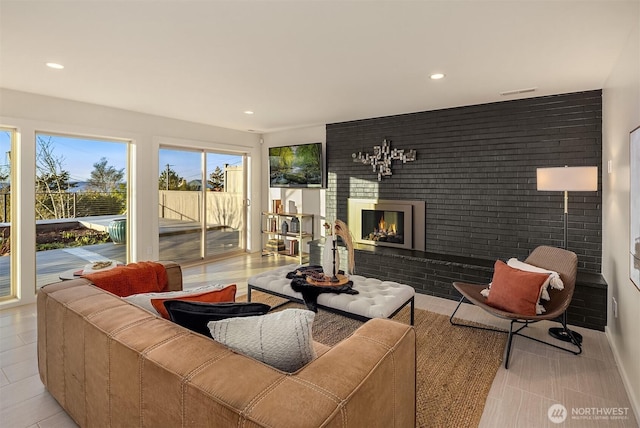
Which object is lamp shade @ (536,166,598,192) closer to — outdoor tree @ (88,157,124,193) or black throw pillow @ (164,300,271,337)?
black throw pillow @ (164,300,271,337)

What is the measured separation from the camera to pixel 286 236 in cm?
612

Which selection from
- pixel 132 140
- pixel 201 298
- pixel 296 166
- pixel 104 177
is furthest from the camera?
pixel 296 166

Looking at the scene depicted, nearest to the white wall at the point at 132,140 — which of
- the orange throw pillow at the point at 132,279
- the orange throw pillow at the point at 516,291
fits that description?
the orange throw pillow at the point at 132,279

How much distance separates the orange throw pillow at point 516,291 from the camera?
258 centimetres

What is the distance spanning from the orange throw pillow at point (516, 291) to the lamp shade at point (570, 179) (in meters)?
0.87

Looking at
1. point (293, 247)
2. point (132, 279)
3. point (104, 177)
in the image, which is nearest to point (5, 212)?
point (104, 177)

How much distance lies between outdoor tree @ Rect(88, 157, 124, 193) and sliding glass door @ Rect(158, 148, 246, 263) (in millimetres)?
571

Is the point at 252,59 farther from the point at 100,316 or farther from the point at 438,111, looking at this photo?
the point at 438,111

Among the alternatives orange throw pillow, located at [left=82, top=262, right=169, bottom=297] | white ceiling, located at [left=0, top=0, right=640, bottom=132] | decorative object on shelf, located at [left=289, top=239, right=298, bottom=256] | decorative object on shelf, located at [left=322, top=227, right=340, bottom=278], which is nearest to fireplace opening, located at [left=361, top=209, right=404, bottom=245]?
decorative object on shelf, located at [left=289, top=239, right=298, bottom=256]

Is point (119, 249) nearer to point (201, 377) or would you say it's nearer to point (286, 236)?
point (286, 236)

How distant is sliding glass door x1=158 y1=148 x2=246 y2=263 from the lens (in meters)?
5.27

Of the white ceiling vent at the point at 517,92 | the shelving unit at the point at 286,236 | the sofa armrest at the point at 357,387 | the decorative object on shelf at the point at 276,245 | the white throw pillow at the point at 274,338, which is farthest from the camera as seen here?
the decorative object on shelf at the point at 276,245

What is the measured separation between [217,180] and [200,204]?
1.76 ft

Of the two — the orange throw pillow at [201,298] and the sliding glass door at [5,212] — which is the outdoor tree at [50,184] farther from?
the orange throw pillow at [201,298]
